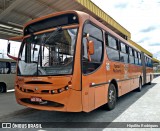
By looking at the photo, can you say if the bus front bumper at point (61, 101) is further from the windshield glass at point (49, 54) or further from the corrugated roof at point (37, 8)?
the corrugated roof at point (37, 8)

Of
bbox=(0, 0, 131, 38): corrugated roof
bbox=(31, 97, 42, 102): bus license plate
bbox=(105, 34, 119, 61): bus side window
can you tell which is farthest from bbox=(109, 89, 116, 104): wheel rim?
bbox=(0, 0, 131, 38): corrugated roof

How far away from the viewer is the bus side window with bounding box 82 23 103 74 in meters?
5.26

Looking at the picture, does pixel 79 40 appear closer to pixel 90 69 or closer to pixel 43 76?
pixel 90 69

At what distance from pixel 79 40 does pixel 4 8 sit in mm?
7686

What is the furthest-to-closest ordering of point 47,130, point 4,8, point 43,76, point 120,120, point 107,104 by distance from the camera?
point 4,8, point 107,104, point 120,120, point 43,76, point 47,130

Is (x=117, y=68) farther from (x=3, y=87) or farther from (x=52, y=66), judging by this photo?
(x=3, y=87)

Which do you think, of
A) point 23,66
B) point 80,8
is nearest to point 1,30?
point 80,8

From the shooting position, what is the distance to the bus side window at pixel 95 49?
5.26m

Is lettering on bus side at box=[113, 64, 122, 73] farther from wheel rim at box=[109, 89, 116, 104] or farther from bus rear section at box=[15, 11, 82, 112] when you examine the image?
bus rear section at box=[15, 11, 82, 112]

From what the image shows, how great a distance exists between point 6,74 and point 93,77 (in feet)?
36.4

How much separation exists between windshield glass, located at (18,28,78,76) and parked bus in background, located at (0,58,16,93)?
9363 mm

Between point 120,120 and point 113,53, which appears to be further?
point 113,53

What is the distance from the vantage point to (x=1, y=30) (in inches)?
623

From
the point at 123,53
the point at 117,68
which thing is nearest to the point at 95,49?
the point at 117,68
